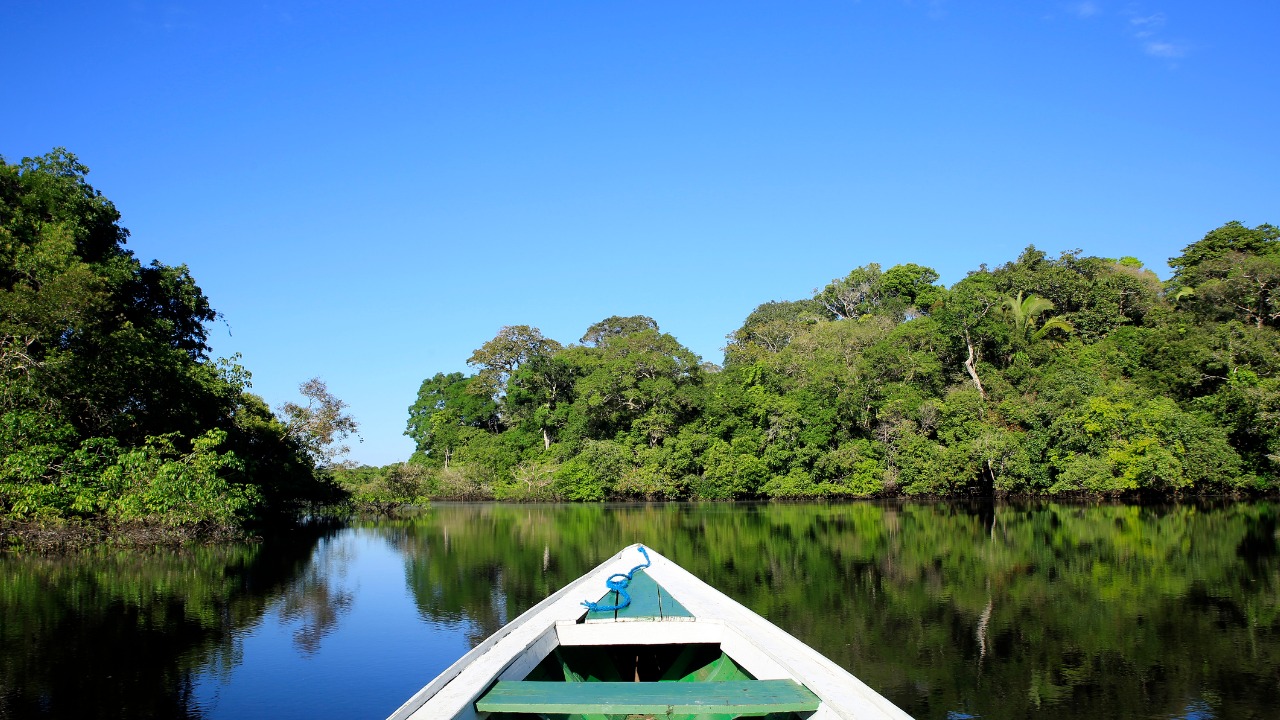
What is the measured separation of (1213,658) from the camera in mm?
6945

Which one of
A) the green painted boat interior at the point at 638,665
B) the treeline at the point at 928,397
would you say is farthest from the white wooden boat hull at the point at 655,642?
the treeline at the point at 928,397

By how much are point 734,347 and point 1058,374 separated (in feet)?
53.5

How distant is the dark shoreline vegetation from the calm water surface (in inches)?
79.6

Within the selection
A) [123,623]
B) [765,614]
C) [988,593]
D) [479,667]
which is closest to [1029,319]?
[988,593]

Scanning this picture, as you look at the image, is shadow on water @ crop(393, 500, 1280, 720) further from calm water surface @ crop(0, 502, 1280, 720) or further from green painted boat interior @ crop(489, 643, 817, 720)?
green painted boat interior @ crop(489, 643, 817, 720)

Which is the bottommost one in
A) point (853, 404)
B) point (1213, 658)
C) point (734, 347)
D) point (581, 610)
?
point (1213, 658)

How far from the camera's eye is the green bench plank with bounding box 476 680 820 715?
310 cm

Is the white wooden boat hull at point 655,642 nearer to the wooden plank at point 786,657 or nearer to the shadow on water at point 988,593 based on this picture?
the wooden plank at point 786,657

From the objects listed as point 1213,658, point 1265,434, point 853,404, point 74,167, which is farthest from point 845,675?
point 853,404

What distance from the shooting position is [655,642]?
15.5 feet

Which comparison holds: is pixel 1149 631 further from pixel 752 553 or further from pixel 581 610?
pixel 752 553

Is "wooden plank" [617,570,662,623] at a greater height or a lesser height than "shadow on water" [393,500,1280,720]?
greater

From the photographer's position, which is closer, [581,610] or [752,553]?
[581,610]

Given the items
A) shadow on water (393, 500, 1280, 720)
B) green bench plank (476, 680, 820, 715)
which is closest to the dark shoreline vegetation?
shadow on water (393, 500, 1280, 720)
